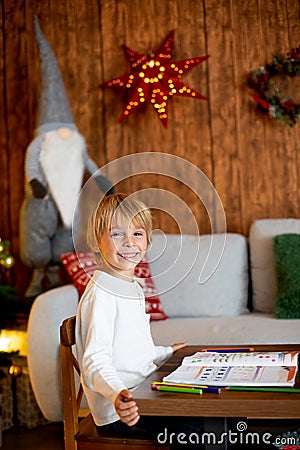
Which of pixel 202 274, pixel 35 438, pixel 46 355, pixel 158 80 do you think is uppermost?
pixel 158 80

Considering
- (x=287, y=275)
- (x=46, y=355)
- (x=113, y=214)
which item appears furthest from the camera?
(x=287, y=275)

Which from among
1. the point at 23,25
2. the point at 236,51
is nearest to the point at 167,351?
the point at 236,51

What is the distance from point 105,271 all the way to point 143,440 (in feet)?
1.50

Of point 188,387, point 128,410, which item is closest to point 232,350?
point 188,387

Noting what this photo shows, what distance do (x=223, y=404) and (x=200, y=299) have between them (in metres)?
1.86

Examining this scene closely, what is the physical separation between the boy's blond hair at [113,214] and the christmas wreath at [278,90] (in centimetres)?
189

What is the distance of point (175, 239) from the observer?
326 cm

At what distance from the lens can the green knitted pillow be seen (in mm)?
2807

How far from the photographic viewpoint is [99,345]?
144 cm

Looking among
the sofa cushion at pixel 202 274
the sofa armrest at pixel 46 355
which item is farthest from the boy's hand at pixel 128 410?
the sofa cushion at pixel 202 274

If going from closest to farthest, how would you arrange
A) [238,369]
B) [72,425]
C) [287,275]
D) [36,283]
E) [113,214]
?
[238,369], [72,425], [113,214], [287,275], [36,283]

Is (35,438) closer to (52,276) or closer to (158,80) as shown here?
Result: (52,276)

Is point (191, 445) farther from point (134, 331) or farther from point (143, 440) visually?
point (134, 331)

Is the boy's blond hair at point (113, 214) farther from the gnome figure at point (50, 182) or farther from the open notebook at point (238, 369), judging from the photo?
the gnome figure at point (50, 182)
